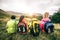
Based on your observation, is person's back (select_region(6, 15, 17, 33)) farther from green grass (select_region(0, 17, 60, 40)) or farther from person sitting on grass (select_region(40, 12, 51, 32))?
person sitting on grass (select_region(40, 12, 51, 32))

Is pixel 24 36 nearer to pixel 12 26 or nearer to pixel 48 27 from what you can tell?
pixel 12 26

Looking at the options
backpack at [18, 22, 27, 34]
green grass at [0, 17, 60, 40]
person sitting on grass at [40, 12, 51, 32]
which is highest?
person sitting on grass at [40, 12, 51, 32]

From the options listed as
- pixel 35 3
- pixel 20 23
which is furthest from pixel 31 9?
pixel 20 23

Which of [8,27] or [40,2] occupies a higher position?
[40,2]

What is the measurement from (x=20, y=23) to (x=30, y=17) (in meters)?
0.14

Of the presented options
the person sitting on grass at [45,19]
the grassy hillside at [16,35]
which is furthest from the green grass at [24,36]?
the person sitting on grass at [45,19]

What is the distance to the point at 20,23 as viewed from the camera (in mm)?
1881

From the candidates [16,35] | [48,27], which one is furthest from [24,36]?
[48,27]

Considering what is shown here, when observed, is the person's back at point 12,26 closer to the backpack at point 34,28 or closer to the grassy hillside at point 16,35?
the grassy hillside at point 16,35

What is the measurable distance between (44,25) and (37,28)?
0.09m

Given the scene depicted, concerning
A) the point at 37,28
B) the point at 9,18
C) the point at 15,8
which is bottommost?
the point at 37,28

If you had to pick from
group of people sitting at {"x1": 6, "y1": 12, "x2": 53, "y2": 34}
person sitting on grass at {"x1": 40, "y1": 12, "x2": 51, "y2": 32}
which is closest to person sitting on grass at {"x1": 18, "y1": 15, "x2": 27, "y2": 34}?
group of people sitting at {"x1": 6, "y1": 12, "x2": 53, "y2": 34}

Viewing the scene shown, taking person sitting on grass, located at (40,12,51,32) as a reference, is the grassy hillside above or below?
below

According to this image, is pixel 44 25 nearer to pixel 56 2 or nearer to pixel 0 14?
pixel 56 2
